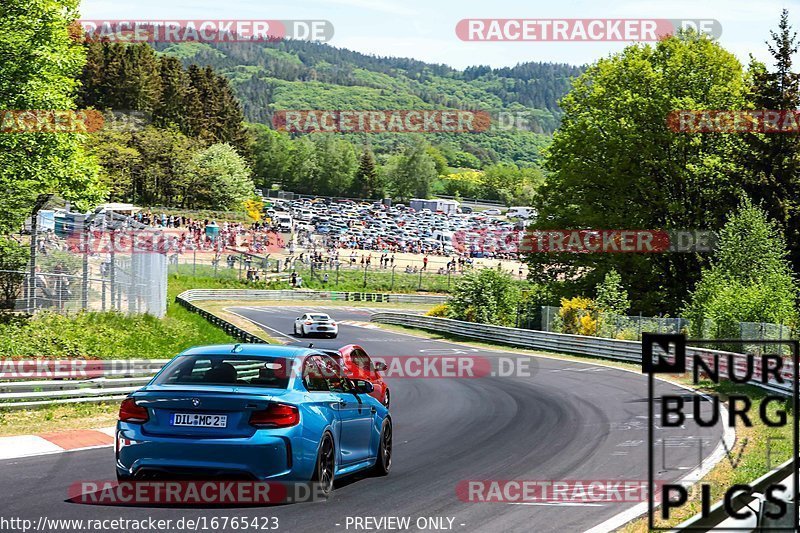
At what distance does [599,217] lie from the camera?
52.9 metres

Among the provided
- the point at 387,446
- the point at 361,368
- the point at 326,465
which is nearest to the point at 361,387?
the point at 387,446

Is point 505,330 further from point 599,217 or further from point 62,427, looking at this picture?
point 62,427

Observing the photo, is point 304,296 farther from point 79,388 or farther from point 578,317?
point 79,388

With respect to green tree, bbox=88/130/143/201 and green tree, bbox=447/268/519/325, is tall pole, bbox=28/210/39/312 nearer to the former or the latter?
green tree, bbox=447/268/519/325

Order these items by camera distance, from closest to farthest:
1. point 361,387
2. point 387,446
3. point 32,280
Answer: point 361,387 → point 387,446 → point 32,280

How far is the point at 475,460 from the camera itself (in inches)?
566

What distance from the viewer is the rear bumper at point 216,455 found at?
9.52m

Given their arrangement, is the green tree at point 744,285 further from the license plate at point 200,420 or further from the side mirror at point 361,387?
the license plate at point 200,420

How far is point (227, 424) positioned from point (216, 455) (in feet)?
0.93

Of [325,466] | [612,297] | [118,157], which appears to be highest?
[118,157]

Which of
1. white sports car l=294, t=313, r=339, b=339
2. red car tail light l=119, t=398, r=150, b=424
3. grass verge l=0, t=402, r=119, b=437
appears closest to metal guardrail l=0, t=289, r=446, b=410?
grass verge l=0, t=402, r=119, b=437

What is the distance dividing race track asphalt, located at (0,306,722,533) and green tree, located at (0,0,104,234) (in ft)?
39.1

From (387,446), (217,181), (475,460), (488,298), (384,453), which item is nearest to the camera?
(384,453)

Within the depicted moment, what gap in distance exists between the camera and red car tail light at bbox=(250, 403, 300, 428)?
380 inches
